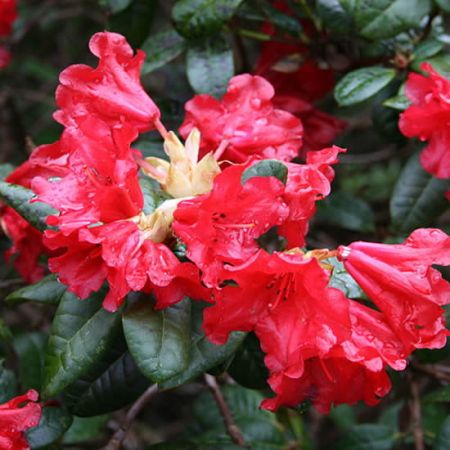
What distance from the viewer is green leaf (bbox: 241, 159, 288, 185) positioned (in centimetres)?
117

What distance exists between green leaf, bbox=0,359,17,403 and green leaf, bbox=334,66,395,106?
0.84 meters

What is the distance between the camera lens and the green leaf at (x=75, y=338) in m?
1.20

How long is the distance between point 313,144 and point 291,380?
0.75 metres

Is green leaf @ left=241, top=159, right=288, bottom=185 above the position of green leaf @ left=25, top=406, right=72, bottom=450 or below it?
above

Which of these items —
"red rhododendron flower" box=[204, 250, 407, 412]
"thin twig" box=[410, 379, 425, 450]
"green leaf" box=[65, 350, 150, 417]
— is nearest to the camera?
"red rhododendron flower" box=[204, 250, 407, 412]

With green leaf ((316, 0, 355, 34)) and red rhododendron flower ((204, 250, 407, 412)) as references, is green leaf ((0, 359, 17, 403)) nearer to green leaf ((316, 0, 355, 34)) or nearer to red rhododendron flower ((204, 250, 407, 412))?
red rhododendron flower ((204, 250, 407, 412))

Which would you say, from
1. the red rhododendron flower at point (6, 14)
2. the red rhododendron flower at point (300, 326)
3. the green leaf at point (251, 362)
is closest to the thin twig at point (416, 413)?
the green leaf at point (251, 362)

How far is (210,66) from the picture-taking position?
1.72 meters

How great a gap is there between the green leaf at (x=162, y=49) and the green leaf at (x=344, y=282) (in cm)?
72

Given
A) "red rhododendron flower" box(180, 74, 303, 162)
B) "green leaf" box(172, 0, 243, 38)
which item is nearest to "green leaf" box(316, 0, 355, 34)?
"green leaf" box(172, 0, 243, 38)

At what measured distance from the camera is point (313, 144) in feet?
5.84

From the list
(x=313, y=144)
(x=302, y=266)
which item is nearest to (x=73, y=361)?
(x=302, y=266)

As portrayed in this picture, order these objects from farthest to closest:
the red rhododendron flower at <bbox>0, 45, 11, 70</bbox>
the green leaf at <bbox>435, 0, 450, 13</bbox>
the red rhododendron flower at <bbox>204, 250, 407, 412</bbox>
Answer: the red rhododendron flower at <bbox>0, 45, 11, 70</bbox> → the green leaf at <bbox>435, 0, 450, 13</bbox> → the red rhododendron flower at <bbox>204, 250, 407, 412</bbox>

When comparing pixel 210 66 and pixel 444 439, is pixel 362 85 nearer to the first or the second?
pixel 210 66
